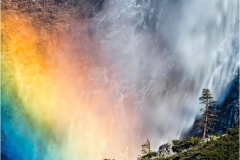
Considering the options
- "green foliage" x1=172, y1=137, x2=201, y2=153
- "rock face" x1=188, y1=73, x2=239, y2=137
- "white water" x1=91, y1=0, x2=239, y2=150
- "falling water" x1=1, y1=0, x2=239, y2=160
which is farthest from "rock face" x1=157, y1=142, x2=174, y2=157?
"falling water" x1=1, y1=0, x2=239, y2=160

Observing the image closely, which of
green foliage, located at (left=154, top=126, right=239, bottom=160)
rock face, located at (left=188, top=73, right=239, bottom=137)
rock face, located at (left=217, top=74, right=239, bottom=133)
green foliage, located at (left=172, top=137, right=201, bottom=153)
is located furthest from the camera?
rock face, located at (left=188, top=73, right=239, bottom=137)

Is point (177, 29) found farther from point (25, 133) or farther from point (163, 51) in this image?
point (25, 133)

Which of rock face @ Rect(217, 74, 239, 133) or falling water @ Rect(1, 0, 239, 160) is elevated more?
falling water @ Rect(1, 0, 239, 160)

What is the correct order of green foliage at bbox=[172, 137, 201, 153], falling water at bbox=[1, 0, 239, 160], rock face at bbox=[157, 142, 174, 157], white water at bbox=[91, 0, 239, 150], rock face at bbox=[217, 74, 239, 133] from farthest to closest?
falling water at bbox=[1, 0, 239, 160] < white water at bbox=[91, 0, 239, 150] < rock face at bbox=[217, 74, 239, 133] < rock face at bbox=[157, 142, 174, 157] < green foliage at bbox=[172, 137, 201, 153]

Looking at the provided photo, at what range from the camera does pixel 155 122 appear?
187 ft

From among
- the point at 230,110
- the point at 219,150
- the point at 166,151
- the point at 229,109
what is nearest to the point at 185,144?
the point at 166,151

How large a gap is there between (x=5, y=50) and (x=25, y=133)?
564 inches

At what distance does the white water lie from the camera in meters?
51.8

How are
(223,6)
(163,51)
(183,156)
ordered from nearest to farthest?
(183,156) < (223,6) < (163,51)

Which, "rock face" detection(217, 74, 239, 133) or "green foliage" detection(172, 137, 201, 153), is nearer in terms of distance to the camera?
"green foliage" detection(172, 137, 201, 153)

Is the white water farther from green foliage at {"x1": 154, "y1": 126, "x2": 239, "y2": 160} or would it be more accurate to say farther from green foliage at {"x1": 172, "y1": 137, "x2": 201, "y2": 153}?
green foliage at {"x1": 154, "y1": 126, "x2": 239, "y2": 160}

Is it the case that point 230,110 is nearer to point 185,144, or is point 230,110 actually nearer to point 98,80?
point 185,144

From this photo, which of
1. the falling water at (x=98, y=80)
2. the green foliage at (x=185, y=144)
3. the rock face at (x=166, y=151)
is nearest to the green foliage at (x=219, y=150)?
the green foliage at (x=185, y=144)

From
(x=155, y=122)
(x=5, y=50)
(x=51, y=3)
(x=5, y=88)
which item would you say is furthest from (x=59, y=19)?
(x=155, y=122)
